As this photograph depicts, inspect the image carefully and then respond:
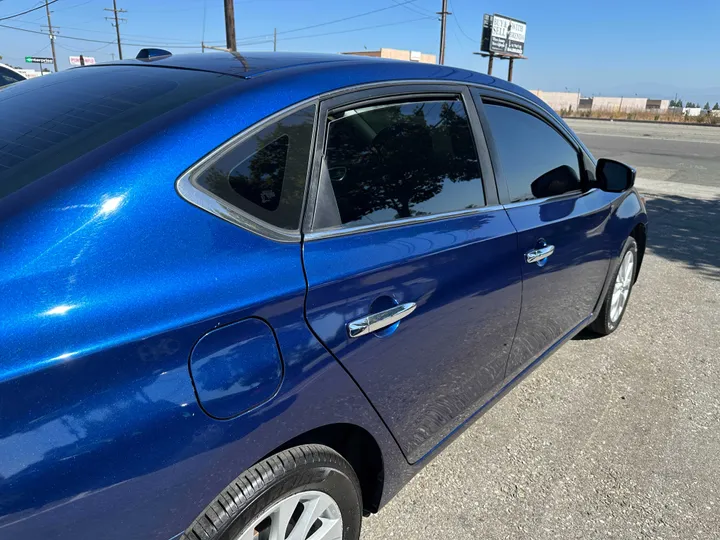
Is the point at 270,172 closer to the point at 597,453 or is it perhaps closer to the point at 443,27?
the point at 597,453

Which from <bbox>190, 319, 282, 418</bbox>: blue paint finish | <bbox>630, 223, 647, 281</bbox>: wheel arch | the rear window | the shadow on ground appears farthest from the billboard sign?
<bbox>190, 319, 282, 418</bbox>: blue paint finish

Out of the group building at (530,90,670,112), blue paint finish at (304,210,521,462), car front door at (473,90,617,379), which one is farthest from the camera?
building at (530,90,670,112)

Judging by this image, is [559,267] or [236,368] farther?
[559,267]

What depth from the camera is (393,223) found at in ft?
6.09

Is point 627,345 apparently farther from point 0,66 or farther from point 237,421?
point 0,66

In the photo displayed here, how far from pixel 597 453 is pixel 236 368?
7.22 ft

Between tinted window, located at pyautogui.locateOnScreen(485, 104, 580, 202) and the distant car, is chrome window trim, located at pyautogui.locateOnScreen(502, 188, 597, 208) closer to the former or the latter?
tinted window, located at pyautogui.locateOnScreen(485, 104, 580, 202)

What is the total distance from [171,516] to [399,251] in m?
1.00

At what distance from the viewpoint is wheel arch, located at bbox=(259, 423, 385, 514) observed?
1.70 meters

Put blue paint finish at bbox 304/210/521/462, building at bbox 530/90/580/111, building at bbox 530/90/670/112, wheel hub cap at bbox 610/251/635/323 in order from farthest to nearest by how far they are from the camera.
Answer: building at bbox 530/90/580/111, building at bbox 530/90/670/112, wheel hub cap at bbox 610/251/635/323, blue paint finish at bbox 304/210/521/462

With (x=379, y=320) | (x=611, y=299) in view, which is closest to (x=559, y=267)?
(x=611, y=299)

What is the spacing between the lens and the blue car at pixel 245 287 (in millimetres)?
1139

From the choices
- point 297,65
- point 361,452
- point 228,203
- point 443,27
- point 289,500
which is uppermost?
point 443,27

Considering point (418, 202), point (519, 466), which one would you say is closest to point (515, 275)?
point (418, 202)
